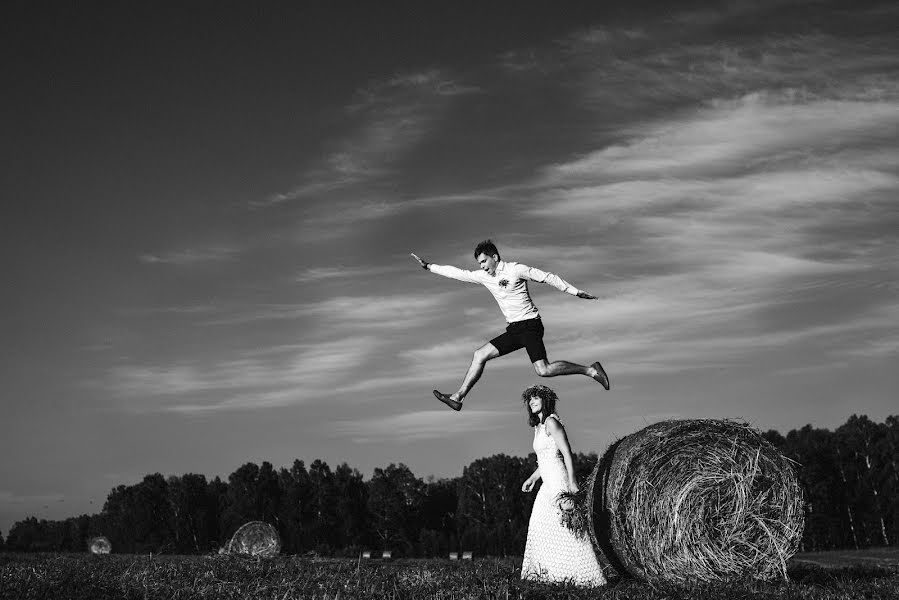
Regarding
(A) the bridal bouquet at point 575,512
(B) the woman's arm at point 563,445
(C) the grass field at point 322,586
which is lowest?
(C) the grass field at point 322,586

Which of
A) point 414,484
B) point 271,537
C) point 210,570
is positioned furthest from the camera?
point 414,484

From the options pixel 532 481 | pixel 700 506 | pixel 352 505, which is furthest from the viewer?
pixel 352 505

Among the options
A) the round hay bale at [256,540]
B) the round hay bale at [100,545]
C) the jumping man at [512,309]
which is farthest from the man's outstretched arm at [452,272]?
the round hay bale at [100,545]

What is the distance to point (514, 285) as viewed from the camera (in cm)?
1220

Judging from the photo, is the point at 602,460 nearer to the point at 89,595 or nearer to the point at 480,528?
the point at 89,595

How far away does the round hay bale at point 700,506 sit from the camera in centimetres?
1077

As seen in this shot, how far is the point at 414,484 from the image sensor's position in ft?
245

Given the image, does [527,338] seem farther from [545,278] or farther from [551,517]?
[551,517]

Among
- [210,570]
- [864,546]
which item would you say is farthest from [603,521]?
[864,546]

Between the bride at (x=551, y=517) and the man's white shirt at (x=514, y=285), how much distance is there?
1529mm

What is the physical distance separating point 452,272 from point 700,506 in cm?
480

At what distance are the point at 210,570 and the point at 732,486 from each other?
6695 millimetres

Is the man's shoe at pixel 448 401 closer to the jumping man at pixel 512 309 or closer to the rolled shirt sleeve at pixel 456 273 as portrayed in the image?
the jumping man at pixel 512 309

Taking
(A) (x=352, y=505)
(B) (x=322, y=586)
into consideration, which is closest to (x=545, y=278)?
(B) (x=322, y=586)
